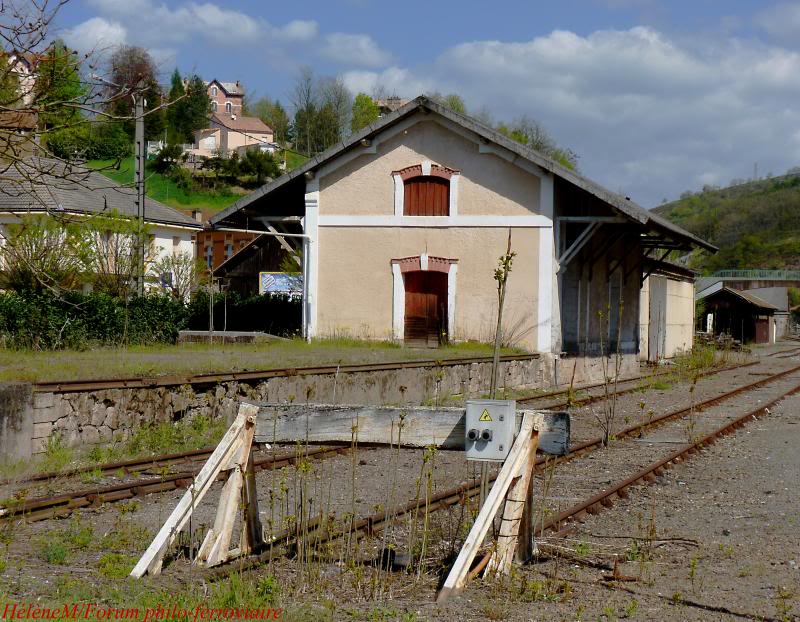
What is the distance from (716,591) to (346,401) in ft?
36.3

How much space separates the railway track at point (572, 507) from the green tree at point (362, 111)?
190ft

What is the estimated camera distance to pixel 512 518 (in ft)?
21.5

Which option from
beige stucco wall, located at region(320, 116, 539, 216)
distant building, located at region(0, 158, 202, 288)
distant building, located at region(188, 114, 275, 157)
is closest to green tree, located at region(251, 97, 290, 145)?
distant building, located at region(188, 114, 275, 157)

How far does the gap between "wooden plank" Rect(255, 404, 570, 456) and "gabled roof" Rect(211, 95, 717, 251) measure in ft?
54.1

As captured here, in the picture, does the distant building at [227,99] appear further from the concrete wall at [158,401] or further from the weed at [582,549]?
Result: the weed at [582,549]

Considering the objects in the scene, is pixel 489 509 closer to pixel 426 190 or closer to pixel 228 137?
pixel 426 190

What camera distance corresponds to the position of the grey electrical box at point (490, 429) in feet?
21.9

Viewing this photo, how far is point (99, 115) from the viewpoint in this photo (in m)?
8.58

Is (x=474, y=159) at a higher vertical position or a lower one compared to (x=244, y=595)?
higher

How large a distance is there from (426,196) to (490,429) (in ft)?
62.9

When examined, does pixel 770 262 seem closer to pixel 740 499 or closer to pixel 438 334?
pixel 438 334

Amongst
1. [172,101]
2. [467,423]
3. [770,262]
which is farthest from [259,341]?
[770,262]

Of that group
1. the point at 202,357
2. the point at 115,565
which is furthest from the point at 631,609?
the point at 202,357

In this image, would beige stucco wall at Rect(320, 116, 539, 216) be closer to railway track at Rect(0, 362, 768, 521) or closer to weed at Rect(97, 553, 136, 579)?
railway track at Rect(0, 362, 768, 521)
